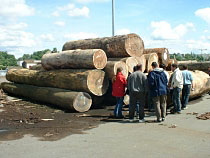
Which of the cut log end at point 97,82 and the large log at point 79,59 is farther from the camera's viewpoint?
the large log at point 79,59

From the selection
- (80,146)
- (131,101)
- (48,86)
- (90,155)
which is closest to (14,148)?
(80,146)

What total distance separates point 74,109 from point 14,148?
427 centimetres

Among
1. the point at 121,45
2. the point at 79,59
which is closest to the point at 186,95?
the point at 121,45

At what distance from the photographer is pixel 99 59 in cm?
993

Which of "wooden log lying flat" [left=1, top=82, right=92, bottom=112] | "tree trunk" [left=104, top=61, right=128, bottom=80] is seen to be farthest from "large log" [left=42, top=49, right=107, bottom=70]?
"wooden log lying flat" [left=1, top=82, right=92, bottom=112]

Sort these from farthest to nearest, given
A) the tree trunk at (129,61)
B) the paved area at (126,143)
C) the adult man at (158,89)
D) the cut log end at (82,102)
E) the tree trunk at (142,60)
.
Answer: the tree trunk at (142,60) → the tree trunk at (129,61) → the cut log end at (82,102) → the adult man at (158,89) → the paved area at (126,143)

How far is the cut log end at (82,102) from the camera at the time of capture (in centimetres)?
947

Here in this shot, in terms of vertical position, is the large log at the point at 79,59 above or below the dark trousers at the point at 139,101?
above

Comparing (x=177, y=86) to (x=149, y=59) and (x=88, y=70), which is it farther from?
(x=88, y=70)

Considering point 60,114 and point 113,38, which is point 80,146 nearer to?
point 60,114

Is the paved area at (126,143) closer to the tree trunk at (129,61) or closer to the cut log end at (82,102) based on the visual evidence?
the cut log end at (82,102)

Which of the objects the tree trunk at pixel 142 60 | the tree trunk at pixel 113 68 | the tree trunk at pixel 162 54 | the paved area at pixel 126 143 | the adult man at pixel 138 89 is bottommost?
the paved area at pixel 126 143

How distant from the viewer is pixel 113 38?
1088 cm

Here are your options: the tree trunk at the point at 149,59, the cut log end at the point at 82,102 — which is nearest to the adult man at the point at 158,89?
the cut log end at the point at 82,102
